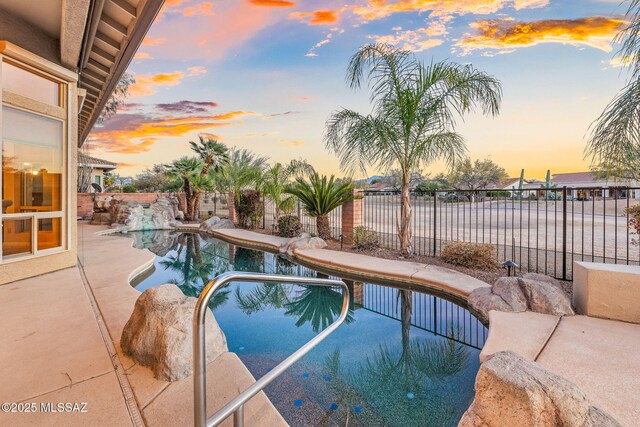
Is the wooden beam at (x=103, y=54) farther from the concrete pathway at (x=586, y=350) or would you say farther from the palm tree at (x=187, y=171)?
the palm tree at (x=187, y=171)

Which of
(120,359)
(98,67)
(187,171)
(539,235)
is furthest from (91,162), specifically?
(539,235)

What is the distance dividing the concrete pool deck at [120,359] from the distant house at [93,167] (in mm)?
18053

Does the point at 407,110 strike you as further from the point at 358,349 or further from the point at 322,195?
the point at 358,349

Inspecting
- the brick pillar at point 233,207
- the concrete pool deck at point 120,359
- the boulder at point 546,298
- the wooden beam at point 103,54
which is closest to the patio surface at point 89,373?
the concrete pool deck at point 120,359

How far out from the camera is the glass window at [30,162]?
4430 mm

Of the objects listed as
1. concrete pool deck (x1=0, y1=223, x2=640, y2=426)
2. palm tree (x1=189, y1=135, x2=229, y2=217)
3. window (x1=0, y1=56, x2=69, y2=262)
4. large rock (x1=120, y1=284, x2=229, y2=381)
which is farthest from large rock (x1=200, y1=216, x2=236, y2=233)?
large rock (x1=120, y1=284, x2=229, y2=381)

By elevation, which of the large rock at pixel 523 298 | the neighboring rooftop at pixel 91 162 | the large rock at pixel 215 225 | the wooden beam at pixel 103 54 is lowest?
the large rock at pixel 523 298

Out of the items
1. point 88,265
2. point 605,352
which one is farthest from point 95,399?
point 88,265

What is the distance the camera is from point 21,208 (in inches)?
181

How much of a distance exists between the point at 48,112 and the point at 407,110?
656cm

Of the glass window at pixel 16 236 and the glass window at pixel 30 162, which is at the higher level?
the glass window at pixel 30 162

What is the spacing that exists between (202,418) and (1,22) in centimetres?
616

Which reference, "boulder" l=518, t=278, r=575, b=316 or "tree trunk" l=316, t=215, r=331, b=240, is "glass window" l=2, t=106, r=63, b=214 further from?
"boulder" l=518, t=278, r=575, b=316

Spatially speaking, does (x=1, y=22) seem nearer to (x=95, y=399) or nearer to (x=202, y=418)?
(x=95, y=399)
